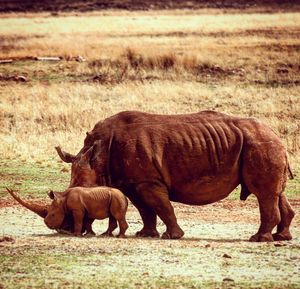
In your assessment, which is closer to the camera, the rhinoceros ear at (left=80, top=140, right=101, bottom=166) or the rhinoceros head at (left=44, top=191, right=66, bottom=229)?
the rhinoceros head at (left=44, top=191, right=66, bottom=229)

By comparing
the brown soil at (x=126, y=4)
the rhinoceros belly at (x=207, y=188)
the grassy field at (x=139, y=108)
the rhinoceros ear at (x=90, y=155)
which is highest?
the rhinoceros ear at (x=90, y=155)

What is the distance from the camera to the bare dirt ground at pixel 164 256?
12.6 metres

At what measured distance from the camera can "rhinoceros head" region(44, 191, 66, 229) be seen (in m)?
15.3

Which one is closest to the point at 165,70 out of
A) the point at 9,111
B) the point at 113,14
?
the point at 9,111

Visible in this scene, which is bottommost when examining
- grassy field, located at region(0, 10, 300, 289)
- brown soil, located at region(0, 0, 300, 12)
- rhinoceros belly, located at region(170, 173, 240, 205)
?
brown soil, located at region(0, 0, 300, 12)

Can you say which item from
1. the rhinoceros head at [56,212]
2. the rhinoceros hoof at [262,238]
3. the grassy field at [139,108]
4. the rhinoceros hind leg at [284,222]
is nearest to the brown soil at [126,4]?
the grassy field at [139,108]

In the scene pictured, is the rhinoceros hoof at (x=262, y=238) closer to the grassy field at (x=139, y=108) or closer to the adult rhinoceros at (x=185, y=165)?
the adult rhinoceros at (x=185, y=165)

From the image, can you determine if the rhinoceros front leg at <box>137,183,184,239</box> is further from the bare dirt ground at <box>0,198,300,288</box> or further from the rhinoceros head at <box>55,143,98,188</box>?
the rhinoceros head at <box>55,143,98,188</box>

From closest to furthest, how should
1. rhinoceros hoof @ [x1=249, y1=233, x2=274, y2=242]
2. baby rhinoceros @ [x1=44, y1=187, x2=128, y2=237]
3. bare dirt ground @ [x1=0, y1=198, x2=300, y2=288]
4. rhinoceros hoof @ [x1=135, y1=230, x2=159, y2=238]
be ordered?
bare dirt ground @ [x1=0, y1=198, x2=300, y2=288]
baby rhinoceros @ [x1=44, y1=187, x2=128, y2=237]
rhinoceros hoof @ [x1=249, y1=233, x2=274, y2=242]
rhinoceros hoof @ [x1=135, y1=230, x2=159, y2=238]

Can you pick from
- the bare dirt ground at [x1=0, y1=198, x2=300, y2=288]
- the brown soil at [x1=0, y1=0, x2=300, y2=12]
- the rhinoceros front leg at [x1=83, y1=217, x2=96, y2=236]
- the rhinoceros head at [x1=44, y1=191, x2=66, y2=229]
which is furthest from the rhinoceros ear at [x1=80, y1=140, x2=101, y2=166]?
the brown soil at [x1=0, y1=0, x2=300, y2=12]

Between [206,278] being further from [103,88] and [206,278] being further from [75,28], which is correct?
[75,28]

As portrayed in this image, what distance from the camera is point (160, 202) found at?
609 inches

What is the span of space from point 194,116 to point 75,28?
47.2m

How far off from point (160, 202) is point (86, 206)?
0.96 m
